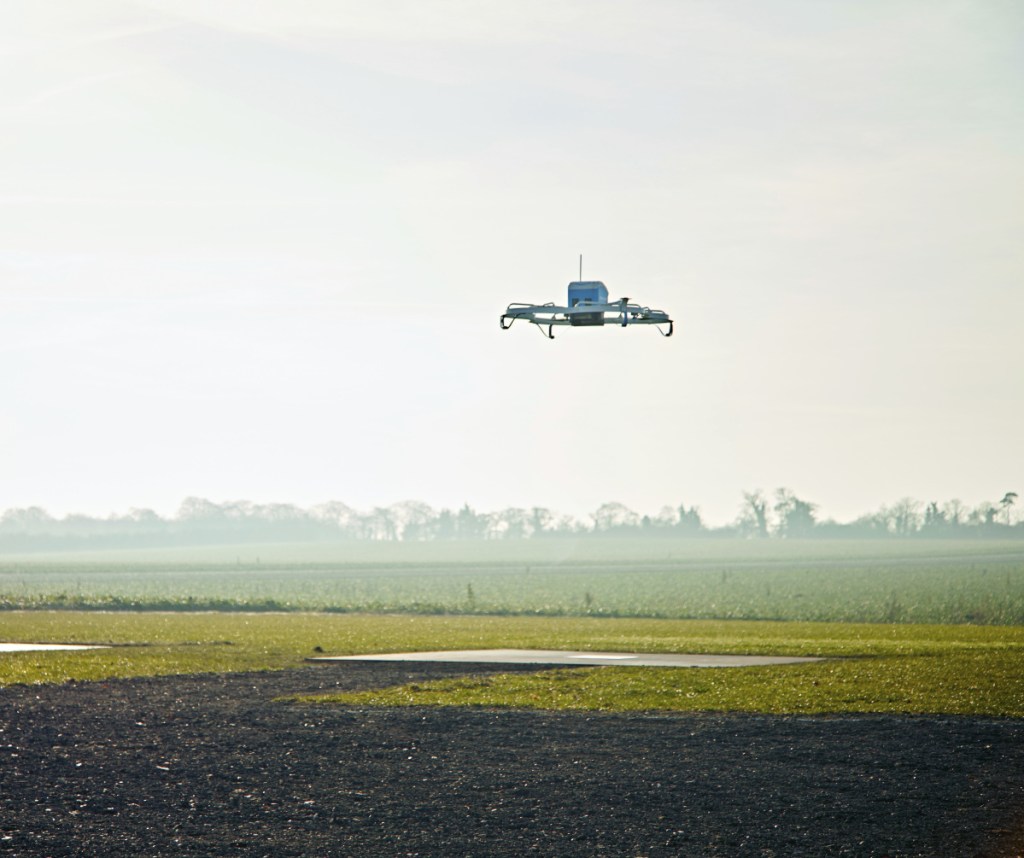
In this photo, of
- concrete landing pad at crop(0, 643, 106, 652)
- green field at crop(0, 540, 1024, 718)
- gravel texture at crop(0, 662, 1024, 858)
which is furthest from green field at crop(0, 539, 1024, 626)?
gravel texture at crop(0, 662, 1024, 858)

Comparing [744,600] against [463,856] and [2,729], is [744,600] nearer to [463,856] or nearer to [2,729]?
[2,729]

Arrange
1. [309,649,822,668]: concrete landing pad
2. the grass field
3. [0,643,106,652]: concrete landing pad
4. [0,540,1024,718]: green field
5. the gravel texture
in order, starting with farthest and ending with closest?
1. [0,643,106,652]: concrete landing pad
2. [309,649,822,668]: concrete landing pad
3. [0,540,1024,718]: green field
4. the grass field
5. the gravel texture

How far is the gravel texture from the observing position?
10914 millimetres

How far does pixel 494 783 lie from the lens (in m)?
13.2

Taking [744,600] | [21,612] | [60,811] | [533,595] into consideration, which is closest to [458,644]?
[60,811]

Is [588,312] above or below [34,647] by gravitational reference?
above

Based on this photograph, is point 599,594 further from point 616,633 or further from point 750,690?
point 750,690

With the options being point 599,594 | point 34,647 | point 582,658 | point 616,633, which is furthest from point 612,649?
point 599,594

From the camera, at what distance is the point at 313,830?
11336 mm

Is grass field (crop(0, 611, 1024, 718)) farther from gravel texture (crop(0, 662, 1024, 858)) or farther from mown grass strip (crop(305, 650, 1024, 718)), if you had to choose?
gravel texture (crop(0, 662, 1024, 858))

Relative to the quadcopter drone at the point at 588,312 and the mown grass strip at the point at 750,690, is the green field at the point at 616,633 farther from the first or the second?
the quadcopter drone at the point at 588,312

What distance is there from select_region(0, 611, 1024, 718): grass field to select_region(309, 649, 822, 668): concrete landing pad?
3.11ft

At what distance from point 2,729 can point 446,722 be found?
571 centimetres

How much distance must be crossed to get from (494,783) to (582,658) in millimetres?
12637
